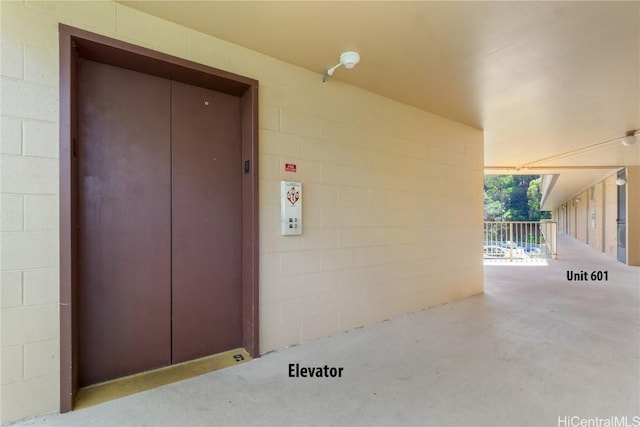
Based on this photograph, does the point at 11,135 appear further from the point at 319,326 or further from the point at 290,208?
the point at 319,326

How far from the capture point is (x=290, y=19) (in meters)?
2.20

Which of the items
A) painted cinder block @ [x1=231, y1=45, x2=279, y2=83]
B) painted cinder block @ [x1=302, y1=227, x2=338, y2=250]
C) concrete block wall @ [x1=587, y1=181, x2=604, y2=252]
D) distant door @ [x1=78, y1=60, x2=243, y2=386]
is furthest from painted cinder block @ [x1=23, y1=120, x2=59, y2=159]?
concrete block wall @ [x1=587, y1=181, x2=604, y2=252]

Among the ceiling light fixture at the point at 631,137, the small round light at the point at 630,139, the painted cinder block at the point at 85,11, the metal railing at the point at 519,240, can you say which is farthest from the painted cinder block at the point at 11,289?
the metal railing at the point at 519,240

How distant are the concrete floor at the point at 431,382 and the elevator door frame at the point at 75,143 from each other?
14.5 inches

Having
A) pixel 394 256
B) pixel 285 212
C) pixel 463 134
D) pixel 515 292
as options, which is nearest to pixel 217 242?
pixel 285 212

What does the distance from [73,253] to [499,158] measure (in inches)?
309

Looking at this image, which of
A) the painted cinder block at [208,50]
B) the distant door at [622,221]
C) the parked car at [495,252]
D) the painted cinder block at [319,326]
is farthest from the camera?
the parked car at [495,252]

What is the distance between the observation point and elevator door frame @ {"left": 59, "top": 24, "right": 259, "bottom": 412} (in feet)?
6.20

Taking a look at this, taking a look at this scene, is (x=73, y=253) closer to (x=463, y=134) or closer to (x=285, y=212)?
(x=285, y=212)

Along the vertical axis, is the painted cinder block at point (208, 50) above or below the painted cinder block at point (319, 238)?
above

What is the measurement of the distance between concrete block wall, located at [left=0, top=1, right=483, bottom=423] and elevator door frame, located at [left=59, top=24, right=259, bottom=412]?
50mm

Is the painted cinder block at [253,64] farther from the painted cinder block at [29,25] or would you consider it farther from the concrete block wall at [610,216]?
the concrete block wall at [610,216]

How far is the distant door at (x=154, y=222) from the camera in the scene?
2.17m

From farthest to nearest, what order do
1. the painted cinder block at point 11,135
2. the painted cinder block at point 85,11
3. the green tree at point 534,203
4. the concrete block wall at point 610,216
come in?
the green tree at point 534,203 → the concrete block wall at point 610,216 → the painted cinder block at point 85,11 → the painted cinder block at point 11,135
